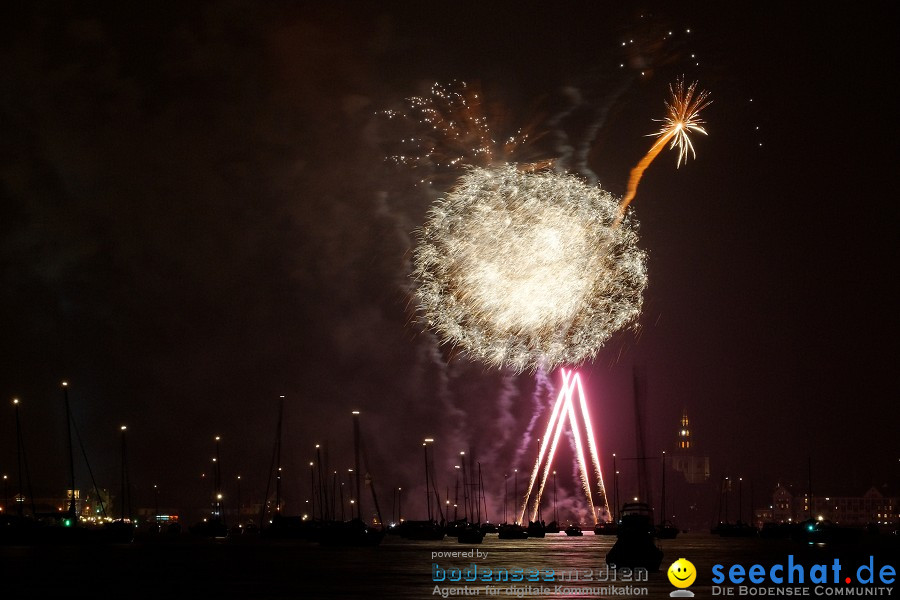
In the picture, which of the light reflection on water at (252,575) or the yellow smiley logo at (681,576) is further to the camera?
the yellow smiley logo at (681,576)

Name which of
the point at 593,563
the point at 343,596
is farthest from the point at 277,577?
the point at 593,563

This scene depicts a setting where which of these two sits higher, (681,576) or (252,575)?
(681,576)

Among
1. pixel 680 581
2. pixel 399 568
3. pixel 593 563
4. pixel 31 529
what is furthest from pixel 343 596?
pixel 31 529

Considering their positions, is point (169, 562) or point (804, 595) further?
point (169, 562)

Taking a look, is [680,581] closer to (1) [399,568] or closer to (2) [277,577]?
(2) [277,577]

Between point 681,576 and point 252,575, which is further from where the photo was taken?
point 252,575

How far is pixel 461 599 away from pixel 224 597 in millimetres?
7497

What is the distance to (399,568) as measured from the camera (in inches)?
2398

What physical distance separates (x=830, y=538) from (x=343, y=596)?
10341cm

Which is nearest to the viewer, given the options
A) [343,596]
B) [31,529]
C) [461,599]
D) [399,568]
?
[461,599]

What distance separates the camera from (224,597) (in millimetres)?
38281

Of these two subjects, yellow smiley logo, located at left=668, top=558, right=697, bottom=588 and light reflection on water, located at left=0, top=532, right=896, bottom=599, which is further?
yellow smiley logo, located at left=668, top=558, right=697, bottom=588

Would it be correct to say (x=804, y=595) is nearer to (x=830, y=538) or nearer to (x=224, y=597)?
(x=224, y=597)

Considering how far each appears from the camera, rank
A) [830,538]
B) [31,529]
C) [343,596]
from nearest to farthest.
Result: 1. [343,596]
2. [31,529]
3. [830,538]
